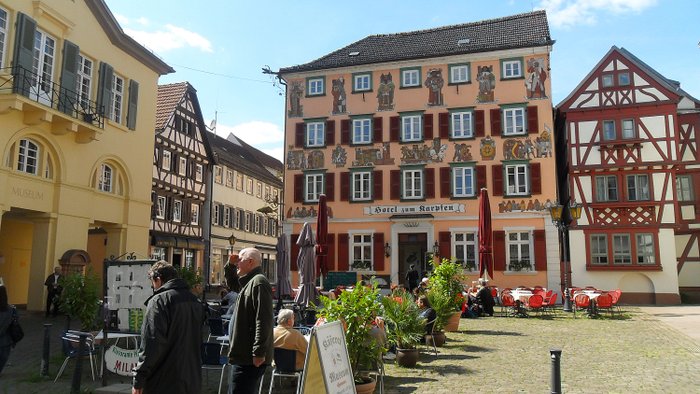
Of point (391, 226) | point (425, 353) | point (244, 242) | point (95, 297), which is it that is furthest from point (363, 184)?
point (95, 297)

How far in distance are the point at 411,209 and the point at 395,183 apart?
62.0 inches

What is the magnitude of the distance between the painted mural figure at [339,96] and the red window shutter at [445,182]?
636 cm

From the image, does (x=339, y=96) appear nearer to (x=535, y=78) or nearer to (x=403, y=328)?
(x=535, y=78)

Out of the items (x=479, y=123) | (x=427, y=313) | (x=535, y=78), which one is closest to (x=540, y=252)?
(x=479, y=123)

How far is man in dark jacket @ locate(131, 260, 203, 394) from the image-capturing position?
13.9 ft

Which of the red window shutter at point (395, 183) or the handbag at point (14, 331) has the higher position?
the red window shutter at point (395, 183)

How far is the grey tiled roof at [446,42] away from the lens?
2811 cm

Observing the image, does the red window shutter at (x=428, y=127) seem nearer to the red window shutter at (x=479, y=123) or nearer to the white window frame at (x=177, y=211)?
the red window shutter at (x=479, y=123)

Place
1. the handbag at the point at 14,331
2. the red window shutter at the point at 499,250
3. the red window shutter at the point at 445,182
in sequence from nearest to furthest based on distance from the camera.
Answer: the handbag at the point at 14,331 < the red window shutter at the point at 499,250 < the red window shutter at the point at 445,182

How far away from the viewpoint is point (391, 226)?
93.1 ft

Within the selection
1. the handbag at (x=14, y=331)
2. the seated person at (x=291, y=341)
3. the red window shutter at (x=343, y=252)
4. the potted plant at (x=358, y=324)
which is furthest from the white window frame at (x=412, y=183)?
the seated person at (x=291, y=341)

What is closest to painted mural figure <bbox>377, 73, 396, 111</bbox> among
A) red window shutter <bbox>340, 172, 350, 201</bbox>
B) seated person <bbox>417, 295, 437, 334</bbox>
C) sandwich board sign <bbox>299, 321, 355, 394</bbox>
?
red window shutter <bbox>340, 172, 350, 201</bbox>

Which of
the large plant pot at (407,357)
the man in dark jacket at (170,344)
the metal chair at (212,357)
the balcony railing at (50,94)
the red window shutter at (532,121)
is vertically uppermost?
the red window shutter at (532,121)

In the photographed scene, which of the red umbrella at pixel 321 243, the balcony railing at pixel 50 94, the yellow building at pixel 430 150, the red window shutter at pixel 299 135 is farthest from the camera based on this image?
the red window shutter at pixel 299 135
